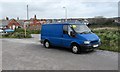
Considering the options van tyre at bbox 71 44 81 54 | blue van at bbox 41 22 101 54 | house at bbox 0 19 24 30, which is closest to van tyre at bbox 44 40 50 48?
blue van at bbox 41 22 101 54

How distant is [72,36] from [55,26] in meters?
1.88

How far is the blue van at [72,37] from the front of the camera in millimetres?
10211

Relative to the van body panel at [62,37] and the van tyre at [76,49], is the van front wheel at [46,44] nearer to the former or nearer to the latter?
the van body panel at [62,37]

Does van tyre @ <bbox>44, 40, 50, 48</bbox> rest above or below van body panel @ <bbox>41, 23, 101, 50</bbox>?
below

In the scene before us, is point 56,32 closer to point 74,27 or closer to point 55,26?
point 55,26

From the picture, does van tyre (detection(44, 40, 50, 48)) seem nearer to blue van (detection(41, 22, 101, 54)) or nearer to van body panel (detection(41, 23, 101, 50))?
blue van (detection(41, 22, 101, 54))

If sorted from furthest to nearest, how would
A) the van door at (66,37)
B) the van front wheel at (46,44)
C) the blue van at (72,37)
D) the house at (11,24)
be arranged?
the house at (11,24) → the van front wheel at (46,44) → the van door at (66,37) → the blue van at (72,37)

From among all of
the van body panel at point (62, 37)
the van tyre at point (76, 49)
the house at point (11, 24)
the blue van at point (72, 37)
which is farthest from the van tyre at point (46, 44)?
the house at point (11, 24)

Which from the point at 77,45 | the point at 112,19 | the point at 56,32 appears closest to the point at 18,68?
the point at 77,45

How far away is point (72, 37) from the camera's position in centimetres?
1070

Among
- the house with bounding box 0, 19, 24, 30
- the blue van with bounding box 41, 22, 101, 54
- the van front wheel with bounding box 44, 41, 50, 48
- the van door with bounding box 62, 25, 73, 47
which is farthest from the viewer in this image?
the house with bounding box 0, 19, 24, 30

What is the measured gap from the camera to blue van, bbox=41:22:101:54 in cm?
1021

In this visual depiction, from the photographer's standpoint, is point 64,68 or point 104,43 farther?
point 104,43

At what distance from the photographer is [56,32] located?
39.1 feet
